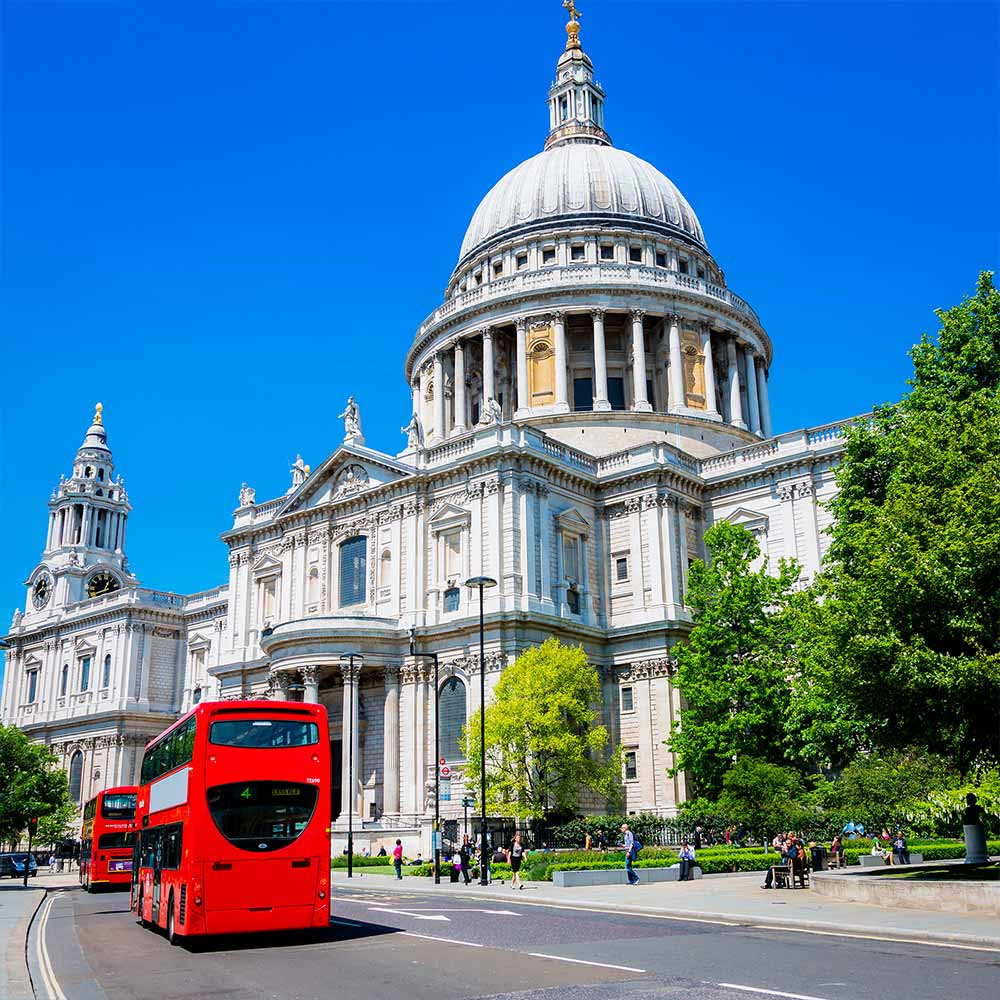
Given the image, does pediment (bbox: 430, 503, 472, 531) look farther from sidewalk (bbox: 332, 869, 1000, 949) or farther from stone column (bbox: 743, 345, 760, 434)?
stone column (bbox: 743, 345, 760, 434)

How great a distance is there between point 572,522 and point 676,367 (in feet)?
59.1

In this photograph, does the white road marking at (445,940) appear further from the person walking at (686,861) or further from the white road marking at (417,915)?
the person walking at (686,861)

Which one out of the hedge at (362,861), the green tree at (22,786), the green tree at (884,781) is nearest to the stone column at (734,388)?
the green tree at (884,781)

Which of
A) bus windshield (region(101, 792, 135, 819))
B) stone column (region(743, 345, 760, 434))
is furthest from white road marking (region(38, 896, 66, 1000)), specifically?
stone column (region(743, 345, 760, 434))

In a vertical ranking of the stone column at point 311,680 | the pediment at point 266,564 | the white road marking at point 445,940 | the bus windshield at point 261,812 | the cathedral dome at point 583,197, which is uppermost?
the cathedral dome at point 583,197

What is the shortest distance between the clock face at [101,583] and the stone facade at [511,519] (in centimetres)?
207

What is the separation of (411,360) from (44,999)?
69238mm

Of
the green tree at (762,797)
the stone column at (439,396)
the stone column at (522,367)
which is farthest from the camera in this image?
the stone column at (439,396)

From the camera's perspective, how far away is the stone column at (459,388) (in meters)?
71.1

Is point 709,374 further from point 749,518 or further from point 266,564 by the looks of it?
point 266,564

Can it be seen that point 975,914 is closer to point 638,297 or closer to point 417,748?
point 417,748

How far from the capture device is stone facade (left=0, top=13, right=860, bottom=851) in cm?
5166

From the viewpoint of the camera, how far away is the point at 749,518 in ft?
186

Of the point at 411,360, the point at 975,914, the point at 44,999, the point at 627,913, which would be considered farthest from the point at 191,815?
the point at 411,360
